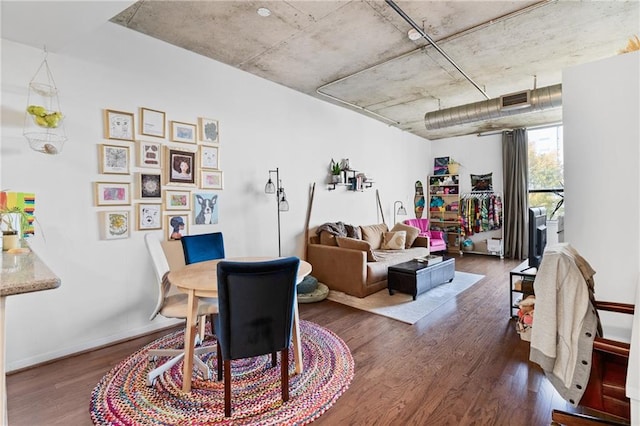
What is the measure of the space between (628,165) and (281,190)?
3460 millimetres

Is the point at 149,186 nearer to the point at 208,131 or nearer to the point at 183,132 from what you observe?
the point at 183,132

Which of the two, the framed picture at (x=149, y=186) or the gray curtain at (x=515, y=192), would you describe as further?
the gray curtain at (x=515, y=192)

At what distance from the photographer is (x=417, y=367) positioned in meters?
2.37

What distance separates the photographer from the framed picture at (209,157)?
346 cm

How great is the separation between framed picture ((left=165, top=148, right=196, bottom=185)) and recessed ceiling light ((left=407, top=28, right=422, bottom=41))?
2.59m

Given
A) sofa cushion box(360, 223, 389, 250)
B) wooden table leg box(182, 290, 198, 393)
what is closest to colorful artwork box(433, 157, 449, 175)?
sofa cushion box(360, 223, 389, 250)

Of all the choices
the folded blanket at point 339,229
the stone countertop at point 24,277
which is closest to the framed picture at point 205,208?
the folded blanket at point 339,229

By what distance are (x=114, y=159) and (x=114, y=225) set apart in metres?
0.62

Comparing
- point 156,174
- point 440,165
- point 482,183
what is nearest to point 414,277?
point 156,174

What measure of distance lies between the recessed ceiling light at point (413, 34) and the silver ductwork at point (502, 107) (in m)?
1.97

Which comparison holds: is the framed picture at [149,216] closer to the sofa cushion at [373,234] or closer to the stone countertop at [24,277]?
the stone countertop at [24,277]

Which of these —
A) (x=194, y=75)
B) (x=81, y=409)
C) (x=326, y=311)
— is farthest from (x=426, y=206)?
(x=81, y=409)

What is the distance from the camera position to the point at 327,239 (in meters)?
4.68

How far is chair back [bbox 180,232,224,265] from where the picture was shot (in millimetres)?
2900
